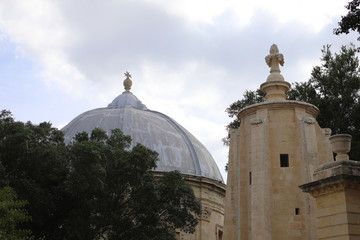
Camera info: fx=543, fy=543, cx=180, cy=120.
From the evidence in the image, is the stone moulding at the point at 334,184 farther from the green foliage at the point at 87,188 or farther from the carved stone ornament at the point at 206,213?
the carved stone ornament at the point at 206,213

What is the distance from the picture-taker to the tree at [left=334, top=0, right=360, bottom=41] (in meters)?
Answer: 12.2

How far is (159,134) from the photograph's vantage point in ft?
126

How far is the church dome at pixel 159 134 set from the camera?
36719mm

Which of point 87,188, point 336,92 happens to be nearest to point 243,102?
point 336,92

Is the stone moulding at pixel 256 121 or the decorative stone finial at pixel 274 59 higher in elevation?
the decorative stone finial at pixel 274 59

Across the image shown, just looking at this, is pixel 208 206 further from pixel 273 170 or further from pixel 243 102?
pixel 273 170

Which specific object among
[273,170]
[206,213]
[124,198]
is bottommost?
[124,198]

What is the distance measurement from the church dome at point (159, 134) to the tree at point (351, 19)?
23799mm

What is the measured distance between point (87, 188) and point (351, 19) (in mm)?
12464

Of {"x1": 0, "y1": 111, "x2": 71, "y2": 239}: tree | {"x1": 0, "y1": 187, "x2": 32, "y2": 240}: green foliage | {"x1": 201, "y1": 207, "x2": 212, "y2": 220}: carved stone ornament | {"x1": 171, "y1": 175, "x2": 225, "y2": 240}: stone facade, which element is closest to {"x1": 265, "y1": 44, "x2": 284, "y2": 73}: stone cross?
{"x1": 0, "y1": 111, "x2": 71, "y2": 239}: tree

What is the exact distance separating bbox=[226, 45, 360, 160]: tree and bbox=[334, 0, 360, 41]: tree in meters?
14.8

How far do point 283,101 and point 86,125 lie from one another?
20769mm

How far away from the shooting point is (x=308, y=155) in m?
19.8

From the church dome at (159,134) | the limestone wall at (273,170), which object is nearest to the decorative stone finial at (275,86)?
the limestone wall at (273,170)
